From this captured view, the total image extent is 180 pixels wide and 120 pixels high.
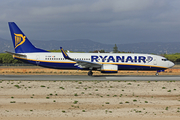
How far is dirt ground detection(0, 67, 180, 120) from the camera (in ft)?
43.5

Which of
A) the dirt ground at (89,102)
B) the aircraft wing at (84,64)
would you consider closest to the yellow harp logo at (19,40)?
the aircraft wing at (84,64)

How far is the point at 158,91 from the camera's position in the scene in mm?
21125

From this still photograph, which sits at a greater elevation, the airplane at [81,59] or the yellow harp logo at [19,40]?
the yellow harp logo at [19,40]

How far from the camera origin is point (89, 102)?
1658cm

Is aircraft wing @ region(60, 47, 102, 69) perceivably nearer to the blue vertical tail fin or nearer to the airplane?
the airplane

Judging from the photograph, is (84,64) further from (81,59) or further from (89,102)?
(89,102)

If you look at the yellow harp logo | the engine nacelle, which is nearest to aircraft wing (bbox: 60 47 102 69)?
the engine nacelle

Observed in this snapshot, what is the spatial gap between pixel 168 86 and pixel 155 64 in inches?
465

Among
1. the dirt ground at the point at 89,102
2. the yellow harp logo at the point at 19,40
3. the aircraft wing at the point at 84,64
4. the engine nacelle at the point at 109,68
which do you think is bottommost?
the dirt ground at the point at 89,102

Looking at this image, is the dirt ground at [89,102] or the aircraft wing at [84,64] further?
the aircraft wing at [84,64]

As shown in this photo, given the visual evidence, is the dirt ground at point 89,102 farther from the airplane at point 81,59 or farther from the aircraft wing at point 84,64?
the airplane at point 81,59

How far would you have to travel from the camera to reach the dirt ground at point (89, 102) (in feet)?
43.5

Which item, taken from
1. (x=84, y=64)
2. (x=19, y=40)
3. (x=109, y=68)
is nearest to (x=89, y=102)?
(x=109, y=68)

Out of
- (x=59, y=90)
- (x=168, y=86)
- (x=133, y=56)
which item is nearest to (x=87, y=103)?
(x=59, y=90)
